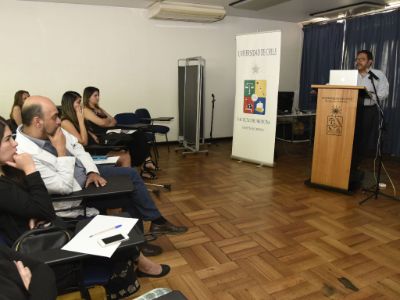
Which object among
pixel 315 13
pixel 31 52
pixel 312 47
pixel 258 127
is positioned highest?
pixel 315 13

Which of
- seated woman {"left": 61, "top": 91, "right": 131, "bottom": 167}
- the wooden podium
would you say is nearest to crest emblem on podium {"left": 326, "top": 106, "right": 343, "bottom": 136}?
the wooden podium

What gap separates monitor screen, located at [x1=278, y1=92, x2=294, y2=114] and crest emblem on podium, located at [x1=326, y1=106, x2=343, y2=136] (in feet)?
7.04

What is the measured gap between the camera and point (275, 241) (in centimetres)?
257

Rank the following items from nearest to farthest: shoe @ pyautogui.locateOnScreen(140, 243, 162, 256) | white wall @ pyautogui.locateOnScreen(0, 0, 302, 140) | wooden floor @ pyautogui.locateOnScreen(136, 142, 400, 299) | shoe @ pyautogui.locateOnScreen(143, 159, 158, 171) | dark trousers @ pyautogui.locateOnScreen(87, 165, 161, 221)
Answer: wooden floor @ pyautogui.locateOnScreen(136, 142, 400, 299) → dark trousers @ pyautogui.locateOnScreen(87, 165, 161, 221) → shoe @ pyautogui.locateOnScreen(140, 243, 162, 256) → shoe @ pyautogui.locateOnScreen(143, 159, 158, 171) → white wall @ pyautogui.locateOnScreen(0, 0, 302, 140)

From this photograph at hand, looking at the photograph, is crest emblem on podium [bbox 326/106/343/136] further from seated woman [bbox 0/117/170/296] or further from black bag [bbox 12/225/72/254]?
black bag [bbox 12/225/72/254]

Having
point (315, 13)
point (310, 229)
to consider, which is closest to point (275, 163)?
point (310, 229)

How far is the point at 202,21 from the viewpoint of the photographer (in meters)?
6.08

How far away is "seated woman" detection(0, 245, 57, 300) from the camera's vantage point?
941 mm

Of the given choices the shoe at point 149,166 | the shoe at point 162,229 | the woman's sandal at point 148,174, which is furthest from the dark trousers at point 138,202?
the shoe at point 149,166

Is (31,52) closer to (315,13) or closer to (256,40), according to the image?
(256,40)

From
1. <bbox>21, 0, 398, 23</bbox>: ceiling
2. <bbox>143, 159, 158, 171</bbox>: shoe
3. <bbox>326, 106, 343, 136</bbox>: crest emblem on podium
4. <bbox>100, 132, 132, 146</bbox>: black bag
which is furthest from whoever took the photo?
<bbox>21, 0, 398, 23</bbox>: ceiling

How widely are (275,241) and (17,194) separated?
1.94 metres

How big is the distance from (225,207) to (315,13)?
4.67m

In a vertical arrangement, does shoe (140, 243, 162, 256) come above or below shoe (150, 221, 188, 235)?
below
